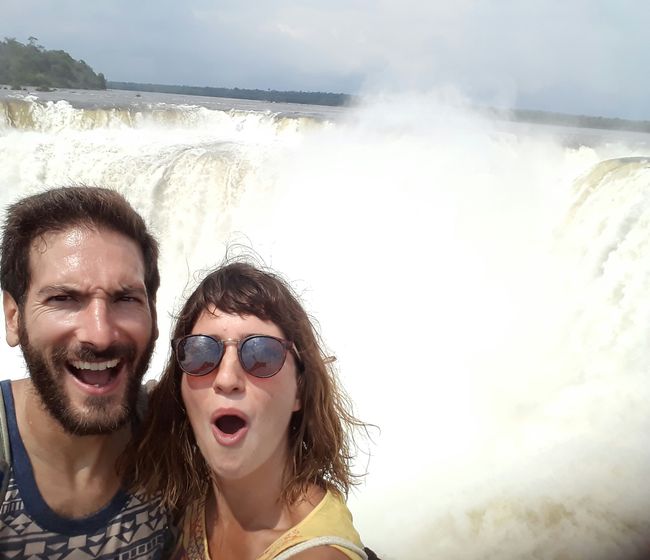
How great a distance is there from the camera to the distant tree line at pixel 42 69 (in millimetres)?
35688

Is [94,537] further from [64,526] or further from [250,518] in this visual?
[250,518]

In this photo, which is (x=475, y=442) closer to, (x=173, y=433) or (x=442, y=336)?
(x=442, y=336)

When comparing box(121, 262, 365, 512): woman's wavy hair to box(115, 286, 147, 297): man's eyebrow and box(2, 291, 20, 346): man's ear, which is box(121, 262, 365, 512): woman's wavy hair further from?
box(2, 291, 20, 346): man's ear

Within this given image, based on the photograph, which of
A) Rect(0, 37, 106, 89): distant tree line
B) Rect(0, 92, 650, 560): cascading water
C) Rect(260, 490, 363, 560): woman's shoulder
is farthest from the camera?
Rect(0, 37, 106, 89): distant tree line

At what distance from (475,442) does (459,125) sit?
26.6 ft

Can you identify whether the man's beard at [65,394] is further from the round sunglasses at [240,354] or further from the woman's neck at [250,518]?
the woman's neck at [250,518]

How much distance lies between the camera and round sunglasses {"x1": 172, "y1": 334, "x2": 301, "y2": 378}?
1.13 m

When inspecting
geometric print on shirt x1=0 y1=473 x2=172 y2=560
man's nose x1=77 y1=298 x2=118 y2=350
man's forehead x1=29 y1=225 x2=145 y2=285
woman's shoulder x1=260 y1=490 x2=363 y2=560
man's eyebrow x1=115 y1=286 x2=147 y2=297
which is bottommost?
geometric print on shirt x1=0 y1=473 x2=172 y2=560

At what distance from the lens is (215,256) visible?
9.30 m

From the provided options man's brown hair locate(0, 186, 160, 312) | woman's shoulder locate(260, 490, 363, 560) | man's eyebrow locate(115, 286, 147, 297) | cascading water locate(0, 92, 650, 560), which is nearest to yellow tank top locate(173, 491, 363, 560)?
woman's shoulder locate(260, 490, 363, 560)

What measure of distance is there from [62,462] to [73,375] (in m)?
0.19

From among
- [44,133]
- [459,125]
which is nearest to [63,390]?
[459,125]

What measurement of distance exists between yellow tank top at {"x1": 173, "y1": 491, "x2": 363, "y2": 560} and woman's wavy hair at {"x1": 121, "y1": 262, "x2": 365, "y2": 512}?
5cm

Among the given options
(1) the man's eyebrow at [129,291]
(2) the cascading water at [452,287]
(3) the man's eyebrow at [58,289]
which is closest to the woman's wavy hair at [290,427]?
(1) the man's eyebrow at [129,291]
